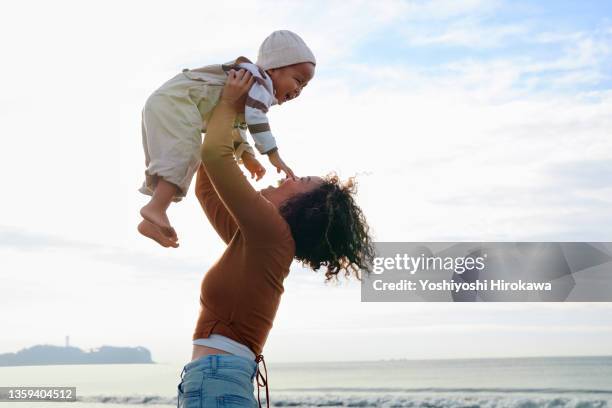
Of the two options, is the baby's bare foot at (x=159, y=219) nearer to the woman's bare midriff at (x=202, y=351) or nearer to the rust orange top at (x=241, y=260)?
the rust orange top at (x=241, y=260)

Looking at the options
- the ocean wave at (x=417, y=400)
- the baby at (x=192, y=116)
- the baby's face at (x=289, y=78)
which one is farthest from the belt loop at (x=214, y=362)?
the ocean wave at (x=417, y=400)

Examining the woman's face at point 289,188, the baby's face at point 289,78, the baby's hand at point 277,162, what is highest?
the baby's face at point 289,78

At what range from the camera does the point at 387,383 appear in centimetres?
1812

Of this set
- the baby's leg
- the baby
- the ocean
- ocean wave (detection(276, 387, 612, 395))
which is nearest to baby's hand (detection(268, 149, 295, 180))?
the baby

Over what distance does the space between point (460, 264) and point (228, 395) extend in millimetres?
10507

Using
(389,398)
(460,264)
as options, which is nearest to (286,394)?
(389,398)

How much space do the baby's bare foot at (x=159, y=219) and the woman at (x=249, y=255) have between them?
0.83 ft

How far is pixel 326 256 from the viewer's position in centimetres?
228

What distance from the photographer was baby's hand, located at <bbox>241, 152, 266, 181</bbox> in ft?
9.61

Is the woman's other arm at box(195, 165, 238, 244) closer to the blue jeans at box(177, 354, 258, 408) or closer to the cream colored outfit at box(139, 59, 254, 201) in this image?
the cream colored outfit at box(139, 59, 254, 201)

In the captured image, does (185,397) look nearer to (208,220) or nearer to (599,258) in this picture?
(208,220)

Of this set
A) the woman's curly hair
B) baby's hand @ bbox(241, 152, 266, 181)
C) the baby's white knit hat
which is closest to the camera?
the woman's curly hair

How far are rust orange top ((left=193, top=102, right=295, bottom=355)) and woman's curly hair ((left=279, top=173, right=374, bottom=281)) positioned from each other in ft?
0.21

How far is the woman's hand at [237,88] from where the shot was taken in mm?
2318
